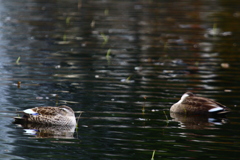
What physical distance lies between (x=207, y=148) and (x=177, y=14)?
94.3ft

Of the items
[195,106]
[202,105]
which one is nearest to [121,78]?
[195,106]

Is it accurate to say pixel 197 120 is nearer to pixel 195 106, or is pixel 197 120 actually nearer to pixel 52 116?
pixel 195 106

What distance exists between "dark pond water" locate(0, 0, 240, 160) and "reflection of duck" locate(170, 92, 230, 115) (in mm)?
324

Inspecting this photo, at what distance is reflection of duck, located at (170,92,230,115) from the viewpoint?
14712 millimetres

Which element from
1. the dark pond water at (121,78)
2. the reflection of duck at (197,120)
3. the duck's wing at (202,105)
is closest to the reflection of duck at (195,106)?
the duck's wing at (202,105)

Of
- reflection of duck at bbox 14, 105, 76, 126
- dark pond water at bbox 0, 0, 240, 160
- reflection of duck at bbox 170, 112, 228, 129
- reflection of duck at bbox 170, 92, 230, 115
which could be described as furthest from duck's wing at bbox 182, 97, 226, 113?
reflection of duck at bbox 14, 105, 76, 126

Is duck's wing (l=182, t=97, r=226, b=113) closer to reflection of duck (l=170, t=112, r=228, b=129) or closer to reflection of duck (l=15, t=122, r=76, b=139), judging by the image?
reflection of duck (l=170, t=112, r=228, b=129)

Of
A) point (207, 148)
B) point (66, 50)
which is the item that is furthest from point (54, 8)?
point (207, 148)

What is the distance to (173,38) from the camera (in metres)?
28.9

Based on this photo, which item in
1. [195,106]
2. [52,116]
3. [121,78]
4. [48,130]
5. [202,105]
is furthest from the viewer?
[121,78]

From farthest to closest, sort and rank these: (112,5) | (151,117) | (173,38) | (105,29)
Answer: (112,5), (105,29), (173,38), (151,117)

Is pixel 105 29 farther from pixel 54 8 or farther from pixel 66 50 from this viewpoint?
pixel 54 8

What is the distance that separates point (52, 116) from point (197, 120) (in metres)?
3.59

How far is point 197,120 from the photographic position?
14.5 meters
